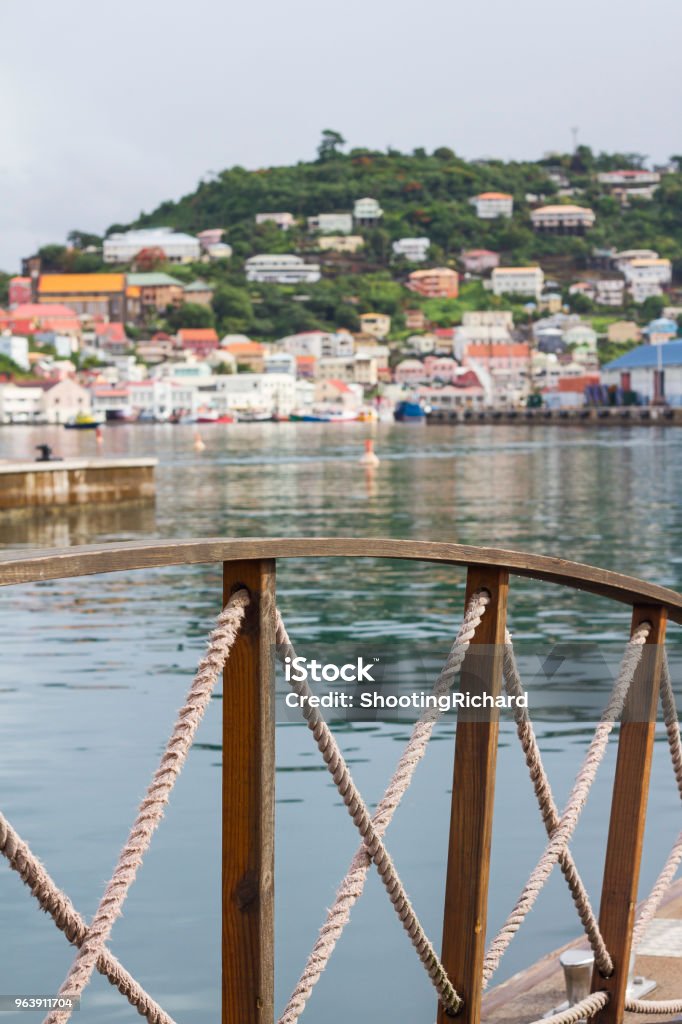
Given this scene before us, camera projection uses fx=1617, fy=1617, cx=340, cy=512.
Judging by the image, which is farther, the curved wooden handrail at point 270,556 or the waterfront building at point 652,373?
the waterfront building at point 652,373

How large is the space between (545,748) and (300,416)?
145 meters

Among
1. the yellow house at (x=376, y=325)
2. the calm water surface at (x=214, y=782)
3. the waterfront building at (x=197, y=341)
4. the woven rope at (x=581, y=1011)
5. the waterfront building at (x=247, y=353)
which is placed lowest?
the calm water surface at (x=214, y=782)

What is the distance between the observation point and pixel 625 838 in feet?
10.1

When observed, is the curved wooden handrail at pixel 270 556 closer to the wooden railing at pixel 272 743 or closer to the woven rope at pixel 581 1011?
the wooden railing at pixel 272 743

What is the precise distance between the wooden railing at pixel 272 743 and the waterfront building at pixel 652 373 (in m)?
112

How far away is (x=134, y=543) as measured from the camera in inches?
77.0

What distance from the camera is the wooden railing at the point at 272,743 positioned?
2.02 m

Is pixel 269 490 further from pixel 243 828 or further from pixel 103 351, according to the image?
pixel 103 351

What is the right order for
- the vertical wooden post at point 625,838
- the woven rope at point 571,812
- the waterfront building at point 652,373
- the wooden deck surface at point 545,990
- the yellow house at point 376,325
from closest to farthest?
the woven rope at point 571,812
the vertical wooden post at point 625,838
the wooden deck surface at point 545,990
the waterfront building at point 652,373
the yellow house at point 376,325

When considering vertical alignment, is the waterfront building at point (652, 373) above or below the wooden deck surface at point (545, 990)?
above

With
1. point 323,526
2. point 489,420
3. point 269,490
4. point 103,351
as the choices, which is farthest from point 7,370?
point 323,526

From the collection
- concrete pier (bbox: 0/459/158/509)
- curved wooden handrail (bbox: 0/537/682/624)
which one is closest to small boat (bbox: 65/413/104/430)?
concrete pier (bbox: 0/459/158/509)

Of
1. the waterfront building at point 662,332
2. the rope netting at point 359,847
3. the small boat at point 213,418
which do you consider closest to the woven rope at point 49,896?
the rope netting at point 359,847

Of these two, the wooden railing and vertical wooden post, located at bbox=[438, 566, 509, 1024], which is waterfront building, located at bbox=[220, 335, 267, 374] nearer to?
the wooden railing
